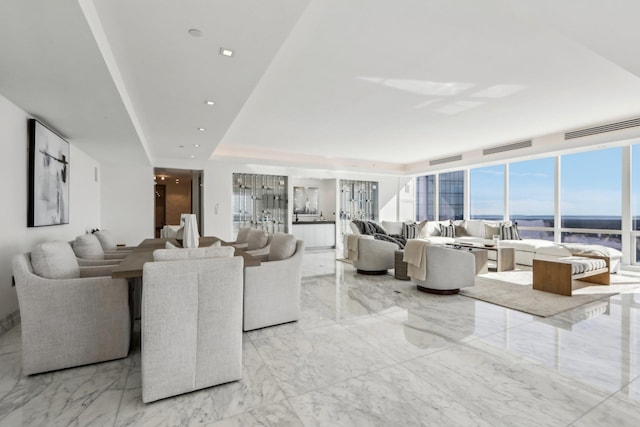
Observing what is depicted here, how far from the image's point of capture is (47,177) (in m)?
3.69

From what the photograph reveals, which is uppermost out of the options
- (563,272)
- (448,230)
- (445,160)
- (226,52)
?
(445,160)

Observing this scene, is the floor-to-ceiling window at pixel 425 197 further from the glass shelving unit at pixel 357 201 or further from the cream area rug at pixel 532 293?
the cream area rug at pixel 532 293

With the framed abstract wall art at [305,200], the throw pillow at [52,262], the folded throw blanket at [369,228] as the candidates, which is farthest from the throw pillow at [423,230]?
the throw pillow at [52,262]

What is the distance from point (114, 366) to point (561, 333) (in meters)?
3.94

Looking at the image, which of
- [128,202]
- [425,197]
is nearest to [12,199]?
[128,202]

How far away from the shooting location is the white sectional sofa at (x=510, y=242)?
553 cm

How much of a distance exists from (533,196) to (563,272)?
4.27m

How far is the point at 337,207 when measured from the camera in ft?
30.9

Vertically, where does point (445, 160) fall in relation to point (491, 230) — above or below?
above

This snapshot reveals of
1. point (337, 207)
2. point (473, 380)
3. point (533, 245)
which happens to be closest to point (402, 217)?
point (337, 207)

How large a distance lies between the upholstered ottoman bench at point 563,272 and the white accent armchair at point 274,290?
12.2 feet

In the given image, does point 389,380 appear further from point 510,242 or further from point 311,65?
point 510,242

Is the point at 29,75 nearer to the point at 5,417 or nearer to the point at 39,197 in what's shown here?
the point at 39,197

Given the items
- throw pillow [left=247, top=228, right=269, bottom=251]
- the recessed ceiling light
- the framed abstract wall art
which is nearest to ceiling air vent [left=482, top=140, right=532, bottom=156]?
the framed abstract wall art
